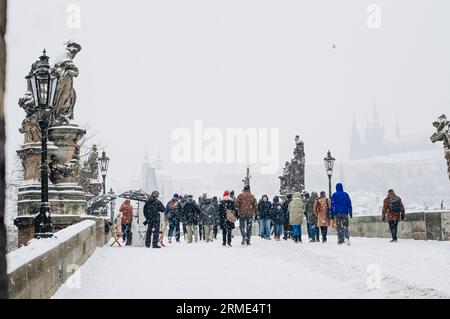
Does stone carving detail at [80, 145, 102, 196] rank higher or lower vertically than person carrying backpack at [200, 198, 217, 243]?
higher

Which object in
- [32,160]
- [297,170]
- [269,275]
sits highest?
[297,170]

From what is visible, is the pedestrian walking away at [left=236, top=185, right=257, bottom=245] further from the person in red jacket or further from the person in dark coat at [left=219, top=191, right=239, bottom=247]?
the person in red jacket

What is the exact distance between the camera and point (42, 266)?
20.4ft

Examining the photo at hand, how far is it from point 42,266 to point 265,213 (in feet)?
49.4

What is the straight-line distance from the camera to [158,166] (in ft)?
652

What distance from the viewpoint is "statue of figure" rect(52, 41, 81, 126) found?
14578 millimetres

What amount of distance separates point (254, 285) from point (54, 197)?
7.00m

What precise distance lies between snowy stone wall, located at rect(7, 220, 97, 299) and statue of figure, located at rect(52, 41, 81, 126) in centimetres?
536

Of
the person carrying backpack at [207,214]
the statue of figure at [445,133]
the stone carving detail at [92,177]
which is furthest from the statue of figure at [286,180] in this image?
the statue of figure at [445,133]

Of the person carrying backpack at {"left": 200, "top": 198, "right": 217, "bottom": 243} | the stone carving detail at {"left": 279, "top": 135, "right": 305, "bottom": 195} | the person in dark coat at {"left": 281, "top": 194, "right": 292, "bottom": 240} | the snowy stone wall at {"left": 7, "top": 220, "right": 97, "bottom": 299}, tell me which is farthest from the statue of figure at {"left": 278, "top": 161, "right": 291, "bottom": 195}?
the snowy stone wall at {"left": 7, "top": 220, "right": 97, "bottom": 299}

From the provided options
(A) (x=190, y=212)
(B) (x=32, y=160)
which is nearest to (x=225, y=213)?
(A) (x=190, y=212)

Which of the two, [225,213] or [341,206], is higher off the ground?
[341,206]

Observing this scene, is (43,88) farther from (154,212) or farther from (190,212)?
(190,212)
